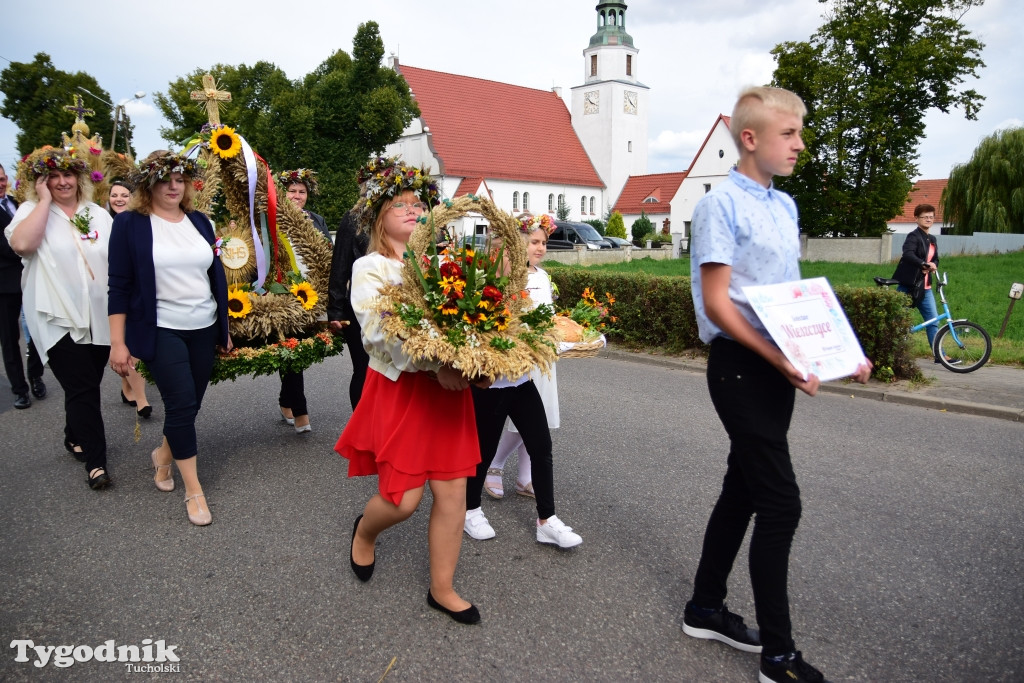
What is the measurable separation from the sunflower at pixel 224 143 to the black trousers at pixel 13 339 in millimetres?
3216

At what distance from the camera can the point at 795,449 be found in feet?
19.0

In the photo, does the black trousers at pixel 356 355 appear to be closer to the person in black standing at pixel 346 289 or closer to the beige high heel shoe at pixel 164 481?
the person in black standing at pixel 346 289

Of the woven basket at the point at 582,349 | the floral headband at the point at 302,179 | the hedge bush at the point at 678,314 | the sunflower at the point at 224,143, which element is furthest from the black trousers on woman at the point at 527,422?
the floral headband at the point at 302,179

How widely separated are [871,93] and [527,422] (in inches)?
1336

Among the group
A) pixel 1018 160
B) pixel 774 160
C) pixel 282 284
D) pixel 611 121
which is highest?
pixel 611 121

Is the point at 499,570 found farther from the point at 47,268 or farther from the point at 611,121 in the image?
the point at 611,121

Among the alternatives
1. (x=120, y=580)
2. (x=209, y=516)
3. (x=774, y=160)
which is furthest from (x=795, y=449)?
(x=120, y=580)

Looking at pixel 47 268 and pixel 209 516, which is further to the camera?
pixel 47 268

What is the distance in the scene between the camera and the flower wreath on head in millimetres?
3502

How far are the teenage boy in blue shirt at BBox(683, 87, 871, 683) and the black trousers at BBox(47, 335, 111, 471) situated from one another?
13.6 feet

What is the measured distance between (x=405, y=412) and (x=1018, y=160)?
144 ft

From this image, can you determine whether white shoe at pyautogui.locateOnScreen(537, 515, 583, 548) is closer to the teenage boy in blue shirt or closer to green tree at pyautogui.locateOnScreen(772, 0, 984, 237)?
the teenage boy in blue shirt

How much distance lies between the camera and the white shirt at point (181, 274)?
14.1ft

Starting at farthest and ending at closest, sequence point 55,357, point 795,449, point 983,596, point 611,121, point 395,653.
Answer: point 611,121 → point 795,449 → point 55,357 → point 983,596 → point 395,653
